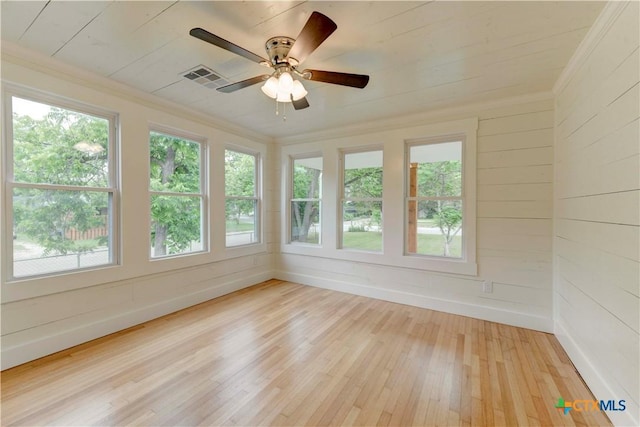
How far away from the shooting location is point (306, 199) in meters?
4.50

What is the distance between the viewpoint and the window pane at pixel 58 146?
7.19 feet

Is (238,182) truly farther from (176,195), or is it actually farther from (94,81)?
(94,81)

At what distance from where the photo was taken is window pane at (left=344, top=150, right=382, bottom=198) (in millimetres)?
3855

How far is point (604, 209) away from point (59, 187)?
13.7 ft

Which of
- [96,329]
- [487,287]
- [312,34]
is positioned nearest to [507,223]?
[487,287]

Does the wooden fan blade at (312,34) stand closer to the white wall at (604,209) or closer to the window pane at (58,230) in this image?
the white wall at (604,209)

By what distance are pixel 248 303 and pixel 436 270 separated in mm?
2448

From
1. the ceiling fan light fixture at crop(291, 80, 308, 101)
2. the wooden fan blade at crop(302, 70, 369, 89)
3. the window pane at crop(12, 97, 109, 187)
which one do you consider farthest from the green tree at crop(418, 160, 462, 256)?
the window pane at crop(12, 97, 109, 187)

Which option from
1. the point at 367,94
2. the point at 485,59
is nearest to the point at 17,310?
the point at 367,94

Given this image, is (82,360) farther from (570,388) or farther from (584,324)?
(584,324)

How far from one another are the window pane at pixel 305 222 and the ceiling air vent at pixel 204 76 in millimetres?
2351

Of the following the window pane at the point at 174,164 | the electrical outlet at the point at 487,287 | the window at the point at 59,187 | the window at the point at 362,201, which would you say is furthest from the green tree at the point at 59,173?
the electrical outlet at the point at 487,287

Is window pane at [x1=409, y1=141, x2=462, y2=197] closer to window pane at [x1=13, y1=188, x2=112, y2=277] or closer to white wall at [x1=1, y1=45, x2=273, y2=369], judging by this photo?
white wall at [x1=1, y1=45, x2=273, y2=369]

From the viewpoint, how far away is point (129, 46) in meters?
2.03
